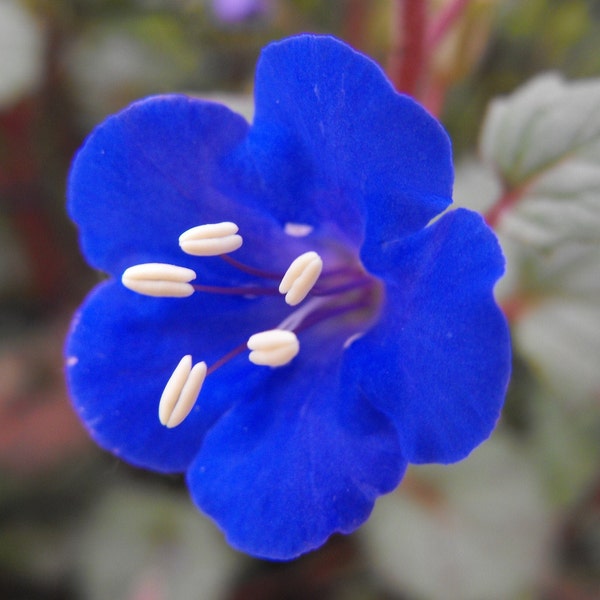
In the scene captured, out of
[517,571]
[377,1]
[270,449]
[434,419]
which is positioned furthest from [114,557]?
[377,1]

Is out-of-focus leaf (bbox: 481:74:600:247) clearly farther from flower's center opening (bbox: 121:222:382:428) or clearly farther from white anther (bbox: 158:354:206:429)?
white anther (bbox: 158:354:206:429)

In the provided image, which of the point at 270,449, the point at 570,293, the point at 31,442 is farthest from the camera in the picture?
the point at 31,442

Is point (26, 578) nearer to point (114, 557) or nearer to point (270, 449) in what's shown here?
point (114, 557)

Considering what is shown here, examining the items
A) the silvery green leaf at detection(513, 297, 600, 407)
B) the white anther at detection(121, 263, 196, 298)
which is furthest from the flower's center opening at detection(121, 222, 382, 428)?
the silvery green leaf at detection(513, 297, 600, 407)

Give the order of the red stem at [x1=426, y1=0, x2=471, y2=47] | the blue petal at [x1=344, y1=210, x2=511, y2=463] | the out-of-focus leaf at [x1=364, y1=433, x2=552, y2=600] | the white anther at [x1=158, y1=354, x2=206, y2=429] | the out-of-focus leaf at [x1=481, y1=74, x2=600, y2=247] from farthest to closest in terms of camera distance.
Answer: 1. the out-of-focus leaf at [x1=364, y1=433, x2=552, y2=600]
2. the red stem at [x1=426, y1=0, x2=471, y2=47]
3. the out-of-focus leaf at [x1=481, y1=74, x2=600, y2=247]
4. the white anther at [x1=158, y1=354, x2=206, y2=429]
5. the blue petal at [x1=344, y1=210, x2=511, y2=463]

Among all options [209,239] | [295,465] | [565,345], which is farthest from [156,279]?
[565,345]

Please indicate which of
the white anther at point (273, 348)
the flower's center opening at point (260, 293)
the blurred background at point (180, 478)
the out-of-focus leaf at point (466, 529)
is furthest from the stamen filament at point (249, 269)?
the out-of-focus leaf at point (466, 529)
